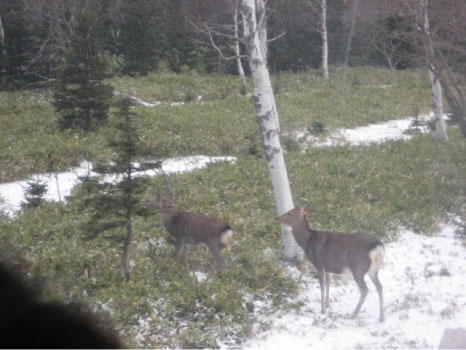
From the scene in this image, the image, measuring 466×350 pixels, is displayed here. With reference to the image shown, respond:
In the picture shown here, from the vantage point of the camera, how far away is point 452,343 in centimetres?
557

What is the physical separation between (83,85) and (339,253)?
12.1 meters

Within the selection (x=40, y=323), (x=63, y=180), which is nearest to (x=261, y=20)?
(x=40, y=323)

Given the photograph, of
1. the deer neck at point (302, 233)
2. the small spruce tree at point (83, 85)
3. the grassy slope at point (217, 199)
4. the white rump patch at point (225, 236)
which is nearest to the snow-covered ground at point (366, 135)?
the grassy slope at point (217, 199)

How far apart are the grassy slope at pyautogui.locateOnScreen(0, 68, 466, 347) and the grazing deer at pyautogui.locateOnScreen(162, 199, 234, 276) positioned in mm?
268

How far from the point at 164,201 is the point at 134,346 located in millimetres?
2907

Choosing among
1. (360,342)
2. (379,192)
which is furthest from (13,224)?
(379,192)

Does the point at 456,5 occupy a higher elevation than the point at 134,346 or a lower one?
higher

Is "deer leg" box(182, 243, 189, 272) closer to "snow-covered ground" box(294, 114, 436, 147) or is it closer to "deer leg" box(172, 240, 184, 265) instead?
"deer leg" box(172, 240, 184, 265)

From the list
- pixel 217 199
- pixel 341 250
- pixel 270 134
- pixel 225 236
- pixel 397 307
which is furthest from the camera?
pixel 217 199

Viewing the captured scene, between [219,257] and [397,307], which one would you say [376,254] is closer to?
[397,307]

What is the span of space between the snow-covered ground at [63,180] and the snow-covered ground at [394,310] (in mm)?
4951

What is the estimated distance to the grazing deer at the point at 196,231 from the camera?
6.92 metres

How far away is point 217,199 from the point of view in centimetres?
1056

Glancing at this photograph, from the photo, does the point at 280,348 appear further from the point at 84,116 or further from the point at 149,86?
the point at 149,86
